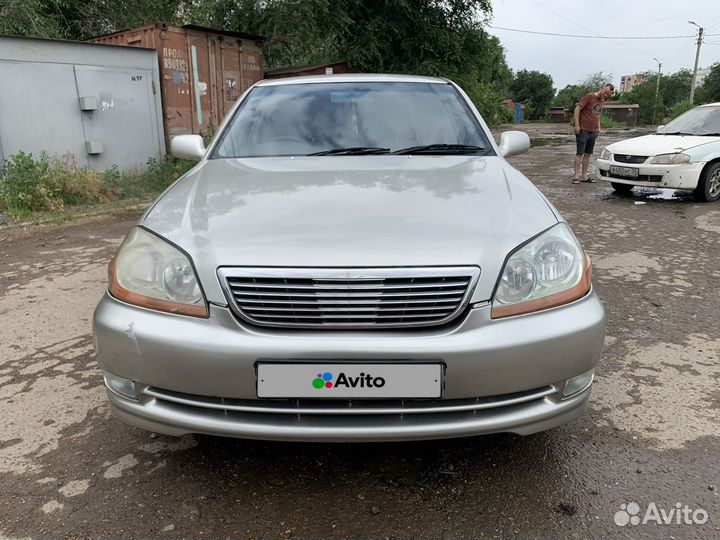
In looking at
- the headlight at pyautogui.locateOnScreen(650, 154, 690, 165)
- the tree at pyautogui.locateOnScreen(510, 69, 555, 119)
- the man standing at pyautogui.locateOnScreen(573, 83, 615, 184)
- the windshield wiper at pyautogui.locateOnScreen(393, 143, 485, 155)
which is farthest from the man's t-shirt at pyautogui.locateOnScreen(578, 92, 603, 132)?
the tree at pyautogui.locateOnScreen(510, 69, 555, 119)

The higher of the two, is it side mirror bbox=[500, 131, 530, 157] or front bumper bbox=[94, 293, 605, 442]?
side mirror bbox=[500, 131, 530, 157]

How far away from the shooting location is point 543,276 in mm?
1817

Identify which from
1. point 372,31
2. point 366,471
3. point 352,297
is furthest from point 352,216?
point 372,31

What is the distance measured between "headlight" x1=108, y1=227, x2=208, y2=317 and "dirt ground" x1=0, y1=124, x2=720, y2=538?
68 cm

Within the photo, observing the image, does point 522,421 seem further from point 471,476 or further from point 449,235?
point 449,235

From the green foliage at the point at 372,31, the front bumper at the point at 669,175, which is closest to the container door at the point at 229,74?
the green foliage at the point at 372,31

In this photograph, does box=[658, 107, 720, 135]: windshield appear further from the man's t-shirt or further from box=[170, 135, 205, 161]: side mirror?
box=[170, 135, 205, 161]: side mirror

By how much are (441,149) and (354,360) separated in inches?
60.2

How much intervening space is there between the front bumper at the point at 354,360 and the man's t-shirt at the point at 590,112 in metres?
8.09

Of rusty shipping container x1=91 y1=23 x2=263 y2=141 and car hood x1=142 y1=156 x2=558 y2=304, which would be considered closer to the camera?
car hood x1=142 y1=156 x2=558 y2=304

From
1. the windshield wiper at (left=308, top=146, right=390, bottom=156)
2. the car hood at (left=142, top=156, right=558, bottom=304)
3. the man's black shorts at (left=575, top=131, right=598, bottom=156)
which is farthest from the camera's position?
the man's black shorts at (left=575, top=131, right=598, bottom=156)

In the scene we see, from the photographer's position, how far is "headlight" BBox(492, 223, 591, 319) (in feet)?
5.69

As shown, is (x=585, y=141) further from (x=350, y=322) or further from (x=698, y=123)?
(x=350, y=322)

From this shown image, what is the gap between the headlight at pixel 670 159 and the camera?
24.1ft
